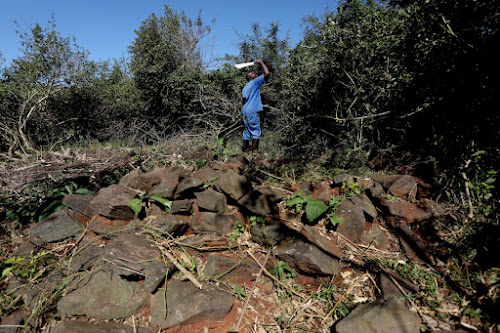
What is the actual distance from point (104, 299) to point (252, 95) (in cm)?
455

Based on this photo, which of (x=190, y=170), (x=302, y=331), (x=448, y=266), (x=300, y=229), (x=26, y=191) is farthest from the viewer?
(x=190, y=170)

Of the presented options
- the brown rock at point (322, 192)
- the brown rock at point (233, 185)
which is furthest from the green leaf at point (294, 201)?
the brown rock at point (233, 185)

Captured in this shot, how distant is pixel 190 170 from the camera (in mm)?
4113

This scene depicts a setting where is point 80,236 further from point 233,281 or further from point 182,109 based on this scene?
point 182,109

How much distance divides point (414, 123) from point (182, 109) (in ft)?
22.0

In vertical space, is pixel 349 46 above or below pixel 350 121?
above

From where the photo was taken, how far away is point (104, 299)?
2273mm

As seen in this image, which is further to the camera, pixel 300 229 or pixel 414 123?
pixel 414 123

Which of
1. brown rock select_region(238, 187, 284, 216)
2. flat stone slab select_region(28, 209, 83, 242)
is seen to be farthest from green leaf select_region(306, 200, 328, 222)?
flat stone slab select_region(28, 209, 83, 242)

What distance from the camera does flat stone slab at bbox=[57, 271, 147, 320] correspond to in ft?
7.29

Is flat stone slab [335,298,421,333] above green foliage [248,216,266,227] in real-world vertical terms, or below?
below

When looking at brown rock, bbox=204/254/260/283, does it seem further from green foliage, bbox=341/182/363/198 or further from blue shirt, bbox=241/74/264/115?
blue shirt, bbox=241/74/264/115

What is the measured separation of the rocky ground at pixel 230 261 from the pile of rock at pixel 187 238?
12 mm

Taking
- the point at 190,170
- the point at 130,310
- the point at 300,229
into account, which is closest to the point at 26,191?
the point at 190,170
